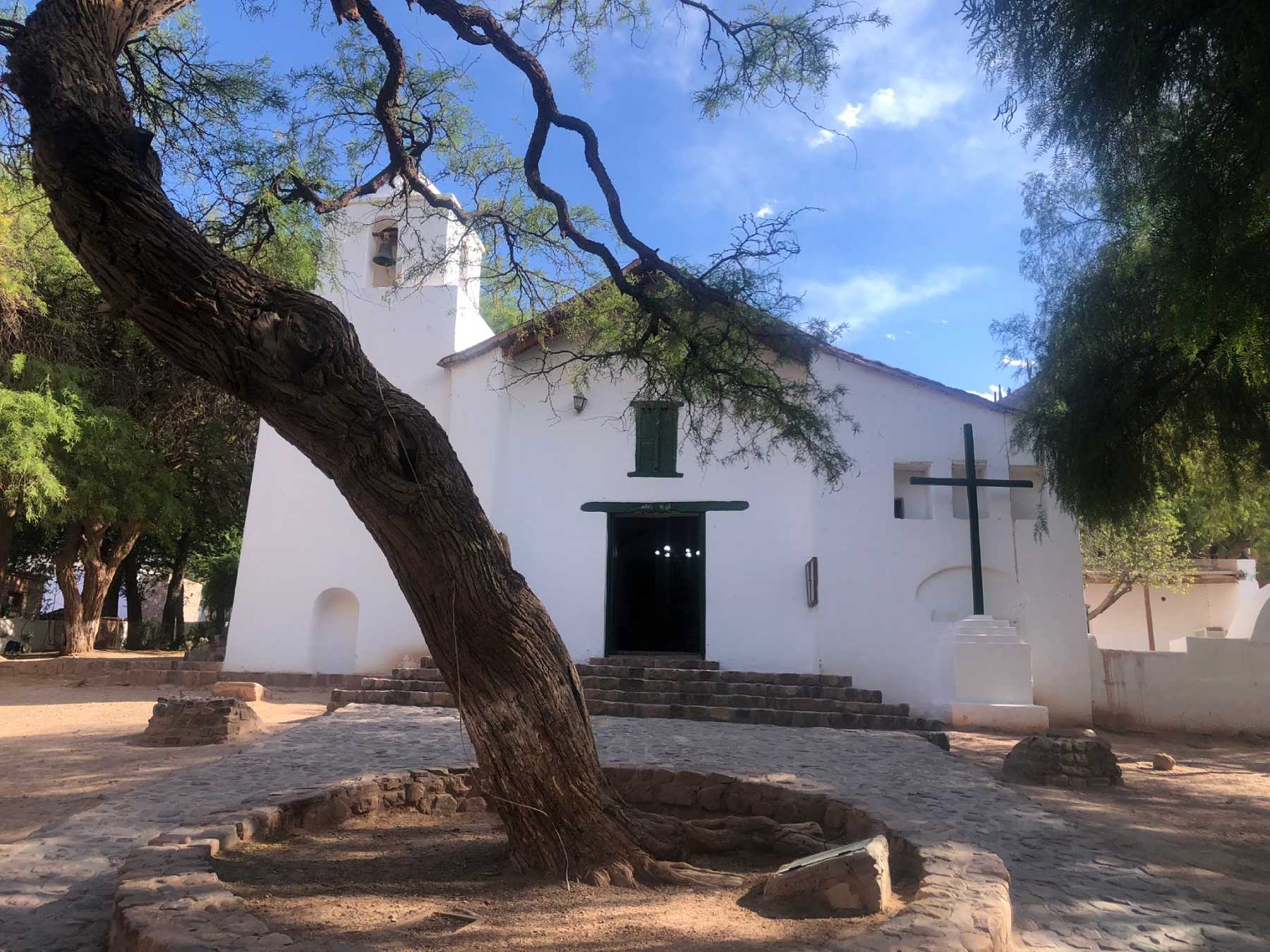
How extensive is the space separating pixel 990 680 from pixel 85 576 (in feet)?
50.8

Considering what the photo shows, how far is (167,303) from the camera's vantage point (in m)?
3.36

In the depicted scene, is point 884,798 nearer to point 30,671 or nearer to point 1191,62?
point 1191,62

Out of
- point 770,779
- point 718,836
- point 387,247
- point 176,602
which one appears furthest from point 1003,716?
point 176,602

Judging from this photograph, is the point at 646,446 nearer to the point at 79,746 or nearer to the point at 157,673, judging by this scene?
the point at 79,746

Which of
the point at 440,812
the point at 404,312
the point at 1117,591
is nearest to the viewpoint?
the point at 440,812

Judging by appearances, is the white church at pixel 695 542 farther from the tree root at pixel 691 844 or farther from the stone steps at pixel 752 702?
the tree root at pixel 691 844

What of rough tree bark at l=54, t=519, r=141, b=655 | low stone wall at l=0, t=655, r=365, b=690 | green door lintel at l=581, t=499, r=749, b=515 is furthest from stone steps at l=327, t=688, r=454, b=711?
rough tree bark at l=54, t=519, r=141, b=655

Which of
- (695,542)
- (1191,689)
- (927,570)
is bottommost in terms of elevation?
(1191,689)

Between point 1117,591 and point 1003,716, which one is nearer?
point 1003,716

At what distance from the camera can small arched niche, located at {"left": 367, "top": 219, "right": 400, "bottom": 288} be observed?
12734 mm

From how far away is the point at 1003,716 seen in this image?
32.7 feet

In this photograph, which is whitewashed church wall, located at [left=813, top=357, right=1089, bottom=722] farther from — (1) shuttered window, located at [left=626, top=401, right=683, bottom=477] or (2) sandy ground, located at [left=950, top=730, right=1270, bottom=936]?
(1) shuttered window, located at [left=626, top=401, right=683, bottom=477]

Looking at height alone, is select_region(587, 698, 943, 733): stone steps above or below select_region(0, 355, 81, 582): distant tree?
below

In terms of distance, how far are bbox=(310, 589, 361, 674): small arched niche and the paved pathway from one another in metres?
3.48
